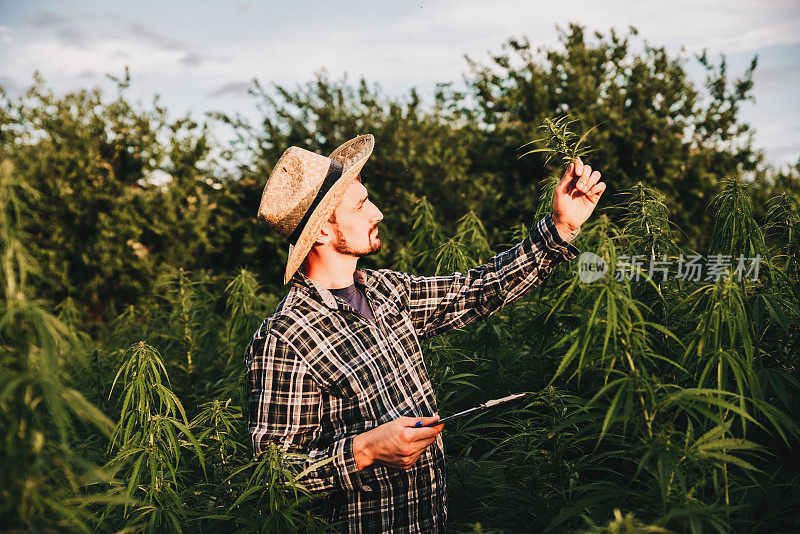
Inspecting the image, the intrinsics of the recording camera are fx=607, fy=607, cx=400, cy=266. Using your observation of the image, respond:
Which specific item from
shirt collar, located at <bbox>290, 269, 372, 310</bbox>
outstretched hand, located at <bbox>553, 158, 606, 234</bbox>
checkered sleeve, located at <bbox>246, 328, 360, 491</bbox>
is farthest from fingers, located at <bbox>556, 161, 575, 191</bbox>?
checkered sleeve, located at <bbox>246, 328, 360, 491</bbox>

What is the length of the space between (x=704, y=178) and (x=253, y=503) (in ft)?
24.0

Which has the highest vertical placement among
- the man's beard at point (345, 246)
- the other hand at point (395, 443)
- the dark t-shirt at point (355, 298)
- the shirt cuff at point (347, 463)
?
the man's beard at point (345, 246)

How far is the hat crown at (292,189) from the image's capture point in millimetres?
2289

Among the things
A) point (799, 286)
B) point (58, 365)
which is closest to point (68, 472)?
point (58, 365)

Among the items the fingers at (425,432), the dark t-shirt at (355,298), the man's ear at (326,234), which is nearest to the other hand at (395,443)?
the fingers at (425,432)

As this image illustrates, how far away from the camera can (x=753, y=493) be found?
162 cm

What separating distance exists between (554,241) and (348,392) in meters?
0.88

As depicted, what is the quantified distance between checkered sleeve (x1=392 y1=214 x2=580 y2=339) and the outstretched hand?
71 millimetres

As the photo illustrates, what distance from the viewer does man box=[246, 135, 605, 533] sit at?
77.1 inches

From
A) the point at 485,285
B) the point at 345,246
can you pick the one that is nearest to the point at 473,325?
the point at 485,285

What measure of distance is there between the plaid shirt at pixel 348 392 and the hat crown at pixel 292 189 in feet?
0.84

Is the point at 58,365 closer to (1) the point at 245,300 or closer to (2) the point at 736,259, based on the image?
(2) the point at 736,259

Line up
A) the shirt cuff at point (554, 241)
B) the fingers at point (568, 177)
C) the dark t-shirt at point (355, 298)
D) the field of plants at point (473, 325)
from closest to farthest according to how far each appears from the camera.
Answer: the field of plants at point (473, 325), the fingers at point (568, 177), the shirt cuff at point (554, 241), the dark t-shirt at point (355, 298)

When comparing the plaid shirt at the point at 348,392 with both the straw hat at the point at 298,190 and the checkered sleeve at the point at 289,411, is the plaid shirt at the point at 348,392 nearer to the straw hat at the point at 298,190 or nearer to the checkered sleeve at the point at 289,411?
the checkered sleeve at the point at 289,411
